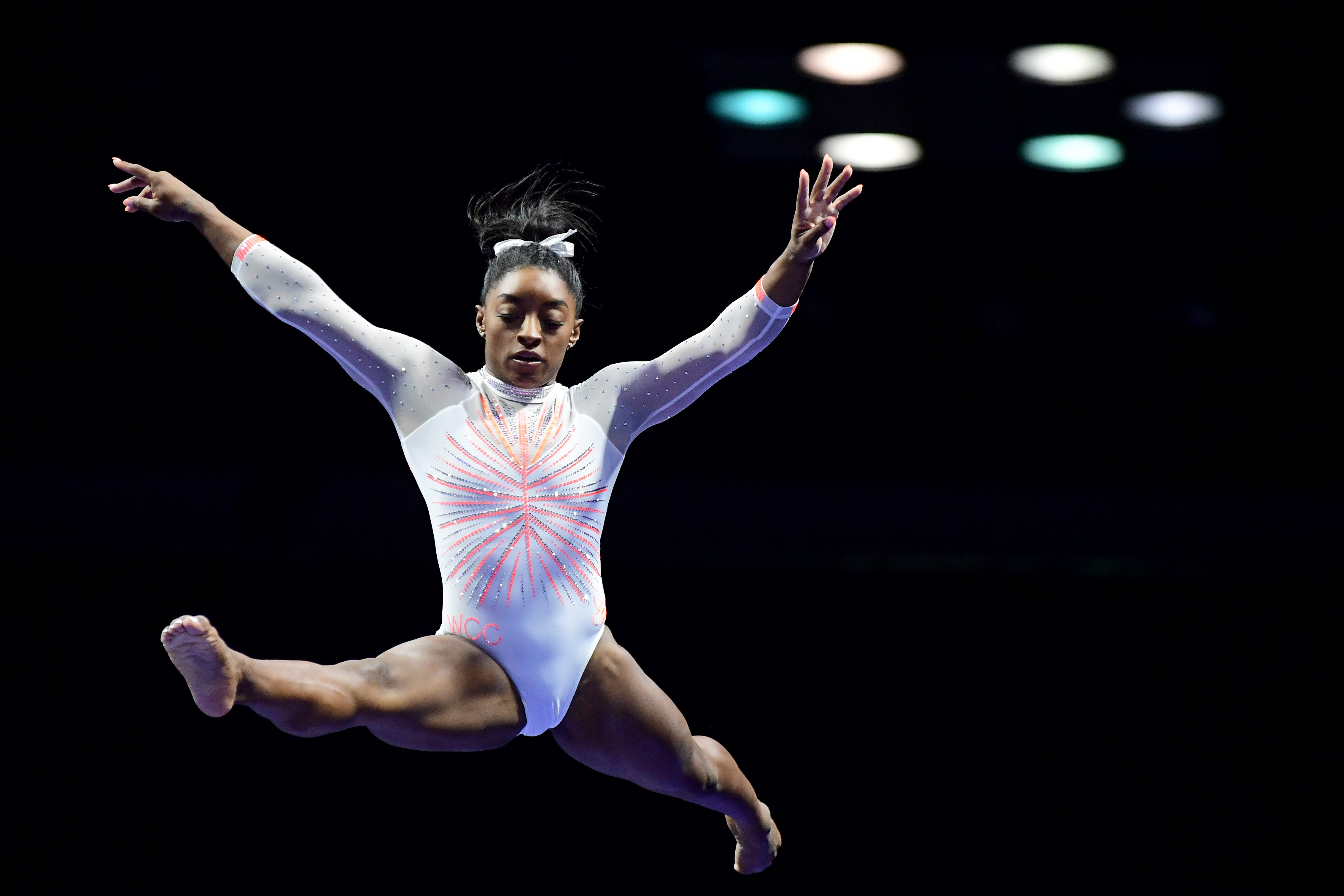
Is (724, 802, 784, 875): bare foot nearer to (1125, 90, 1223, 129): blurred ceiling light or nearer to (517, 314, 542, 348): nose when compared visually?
(517, 314, 542, 348): nose

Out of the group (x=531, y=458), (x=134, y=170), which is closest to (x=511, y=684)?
(x=531, y=458)

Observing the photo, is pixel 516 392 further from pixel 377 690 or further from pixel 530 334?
pixel 377 690

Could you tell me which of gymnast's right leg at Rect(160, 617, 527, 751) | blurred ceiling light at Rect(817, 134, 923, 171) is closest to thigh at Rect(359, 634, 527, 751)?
gymnast's right leg at Rect(160, 617, 527, 751)

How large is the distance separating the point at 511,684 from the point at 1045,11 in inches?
103

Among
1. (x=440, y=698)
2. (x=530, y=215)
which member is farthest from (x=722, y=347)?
(x=440, y=698)

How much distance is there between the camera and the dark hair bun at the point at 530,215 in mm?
3107

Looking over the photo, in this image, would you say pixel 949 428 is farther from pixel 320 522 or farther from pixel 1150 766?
pixel 320 522

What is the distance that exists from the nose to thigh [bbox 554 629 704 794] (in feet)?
1.86

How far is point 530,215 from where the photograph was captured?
10.2 ft

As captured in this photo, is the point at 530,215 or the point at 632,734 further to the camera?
the point at 530,215

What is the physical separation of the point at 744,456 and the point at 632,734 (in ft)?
7.42

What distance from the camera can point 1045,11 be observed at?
4.22m

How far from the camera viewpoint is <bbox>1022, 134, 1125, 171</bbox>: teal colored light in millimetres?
4672

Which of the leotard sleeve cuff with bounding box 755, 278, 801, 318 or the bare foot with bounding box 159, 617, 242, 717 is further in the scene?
the leotard sleeve cuff with bounding box 755, 278, 801, 318
